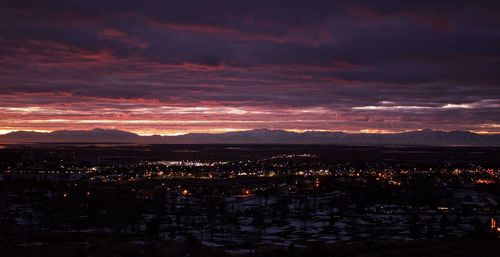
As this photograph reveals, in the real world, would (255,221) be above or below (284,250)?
below

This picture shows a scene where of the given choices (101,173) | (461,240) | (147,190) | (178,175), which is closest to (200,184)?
(147,190)

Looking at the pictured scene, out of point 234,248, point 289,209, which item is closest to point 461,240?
point 234,248

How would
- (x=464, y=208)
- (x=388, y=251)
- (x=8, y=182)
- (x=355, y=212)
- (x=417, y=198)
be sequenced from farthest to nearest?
1. (x=8, y=182)
2. (x=417, y=198)
3. (x=464, y=208)
4. (x=355, y=212)
5. (x=388, y=251)

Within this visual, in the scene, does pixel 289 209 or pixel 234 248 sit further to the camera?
pixel 289 209

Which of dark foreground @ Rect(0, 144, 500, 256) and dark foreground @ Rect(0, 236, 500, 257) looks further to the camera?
dark foreground @ Rect(0, 144, 500, 256)

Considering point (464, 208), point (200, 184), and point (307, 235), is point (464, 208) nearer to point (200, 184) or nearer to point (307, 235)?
point (307, 235)

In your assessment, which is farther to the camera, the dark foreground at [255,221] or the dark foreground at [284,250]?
the dark foreground at [255,221]

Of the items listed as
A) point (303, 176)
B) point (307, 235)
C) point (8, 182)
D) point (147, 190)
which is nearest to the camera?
point (307, 235)

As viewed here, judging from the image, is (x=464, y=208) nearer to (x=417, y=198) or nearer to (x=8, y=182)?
(x=417, y=198)

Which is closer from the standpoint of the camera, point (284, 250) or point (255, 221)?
point (284, 250)
